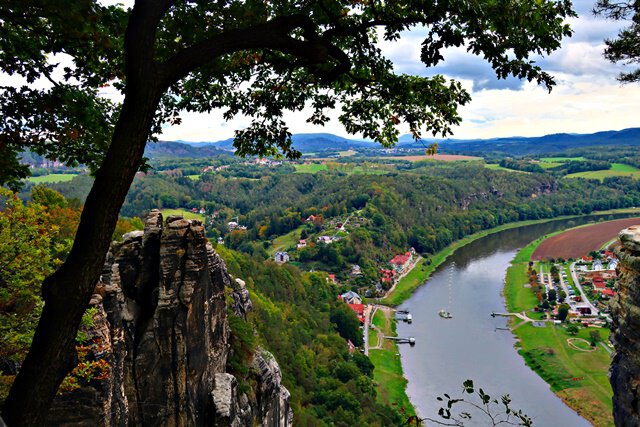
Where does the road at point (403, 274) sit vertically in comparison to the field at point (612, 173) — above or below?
below

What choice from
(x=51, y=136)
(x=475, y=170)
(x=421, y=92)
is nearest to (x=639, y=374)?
(x=421, y=92)

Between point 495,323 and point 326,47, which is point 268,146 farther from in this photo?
point 495,323

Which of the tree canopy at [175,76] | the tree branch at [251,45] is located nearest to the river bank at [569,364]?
the tree canopy at [175,76]

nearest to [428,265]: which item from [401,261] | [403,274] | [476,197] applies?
[401,261]

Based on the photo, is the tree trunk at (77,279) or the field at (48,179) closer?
the tree trunk at (77,279)

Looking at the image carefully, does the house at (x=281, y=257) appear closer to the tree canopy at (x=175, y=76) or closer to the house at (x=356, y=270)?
the house at (x=356, y=270)
